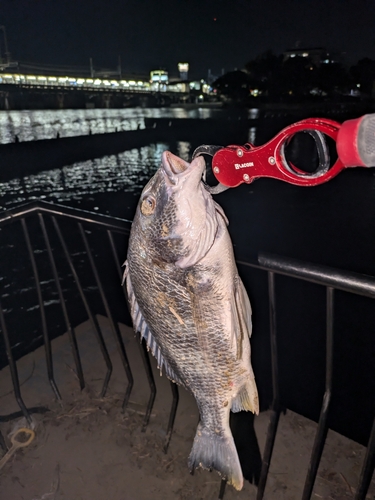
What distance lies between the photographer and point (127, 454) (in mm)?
2605

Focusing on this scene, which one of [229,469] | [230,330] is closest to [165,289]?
[230,330]

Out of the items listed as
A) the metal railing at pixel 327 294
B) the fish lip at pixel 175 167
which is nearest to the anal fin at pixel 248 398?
the metal railing at pixel 327 294

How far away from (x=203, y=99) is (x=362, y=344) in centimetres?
10929

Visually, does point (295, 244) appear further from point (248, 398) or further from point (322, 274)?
point (322, 274)

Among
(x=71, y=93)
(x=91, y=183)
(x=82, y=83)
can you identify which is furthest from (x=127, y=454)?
(x=82, y=83)

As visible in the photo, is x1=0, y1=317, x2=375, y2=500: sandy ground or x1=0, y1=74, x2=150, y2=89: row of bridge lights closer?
x1=0, y1=317, x2=375, y2=500: sandy ground

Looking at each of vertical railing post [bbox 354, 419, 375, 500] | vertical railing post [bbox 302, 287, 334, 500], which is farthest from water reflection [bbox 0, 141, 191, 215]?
vertical railing post [bbox 354, 419, 375, 500]

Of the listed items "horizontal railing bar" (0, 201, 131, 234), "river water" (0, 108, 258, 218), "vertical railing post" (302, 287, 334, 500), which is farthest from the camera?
"river water" (0, 108, 258, 218)

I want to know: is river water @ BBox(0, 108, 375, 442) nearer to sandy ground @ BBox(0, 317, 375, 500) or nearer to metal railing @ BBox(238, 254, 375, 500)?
metal railing @ BBox(238, 254, 375, 500)

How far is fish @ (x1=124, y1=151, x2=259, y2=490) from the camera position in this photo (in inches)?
58.3

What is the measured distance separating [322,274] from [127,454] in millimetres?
2062

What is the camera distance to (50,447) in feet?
8.72

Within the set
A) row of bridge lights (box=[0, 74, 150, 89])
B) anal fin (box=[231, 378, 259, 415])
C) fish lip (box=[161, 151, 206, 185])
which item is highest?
row of bridge lights (box=[0, 74, 150, 89])

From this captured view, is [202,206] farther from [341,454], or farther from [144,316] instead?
[341,454]
